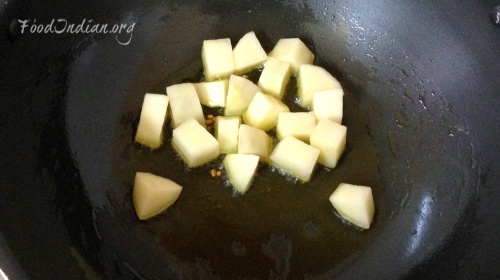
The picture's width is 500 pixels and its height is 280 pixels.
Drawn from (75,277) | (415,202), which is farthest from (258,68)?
(75,277)

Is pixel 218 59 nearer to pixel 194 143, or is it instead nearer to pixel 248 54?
pixel 248 54

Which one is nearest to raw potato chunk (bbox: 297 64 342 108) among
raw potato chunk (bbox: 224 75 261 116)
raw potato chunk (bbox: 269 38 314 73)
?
raw potato chunk (bbox: 269 38 314 73)

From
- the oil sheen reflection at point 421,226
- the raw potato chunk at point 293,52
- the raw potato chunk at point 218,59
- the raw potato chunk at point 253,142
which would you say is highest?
the raw potato chunk at point 293,52

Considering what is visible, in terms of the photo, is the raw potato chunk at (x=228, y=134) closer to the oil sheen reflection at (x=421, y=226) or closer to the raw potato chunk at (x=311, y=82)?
the raw potato chunk at (x=311, y=82)

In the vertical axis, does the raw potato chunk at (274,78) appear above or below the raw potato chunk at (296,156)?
above

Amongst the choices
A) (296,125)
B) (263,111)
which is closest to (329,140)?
(296,125)

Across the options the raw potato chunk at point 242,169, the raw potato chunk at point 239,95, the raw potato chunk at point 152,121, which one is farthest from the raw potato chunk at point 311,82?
the raw potato chunk at point 152,121

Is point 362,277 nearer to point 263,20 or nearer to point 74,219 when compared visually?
point 74,219
